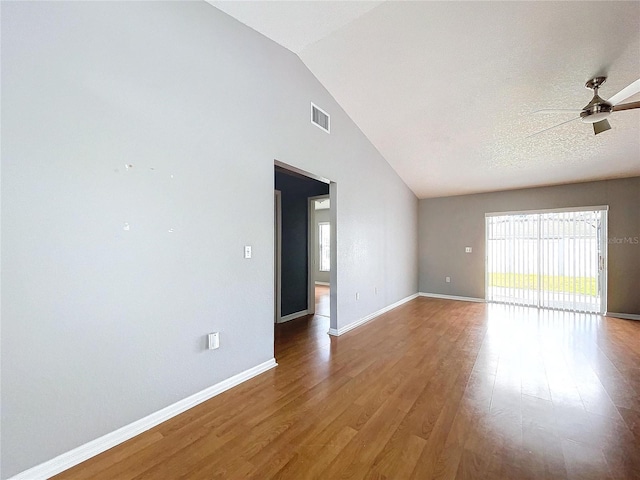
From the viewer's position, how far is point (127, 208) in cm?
186

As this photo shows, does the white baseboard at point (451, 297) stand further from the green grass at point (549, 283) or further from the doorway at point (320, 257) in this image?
the doorway at point (320, 257)

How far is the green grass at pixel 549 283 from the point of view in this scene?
5250mm

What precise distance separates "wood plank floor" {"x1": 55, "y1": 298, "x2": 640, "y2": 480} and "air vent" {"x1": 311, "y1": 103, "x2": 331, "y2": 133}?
2.87 meters

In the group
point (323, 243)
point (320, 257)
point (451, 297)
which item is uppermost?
point (323, 243)

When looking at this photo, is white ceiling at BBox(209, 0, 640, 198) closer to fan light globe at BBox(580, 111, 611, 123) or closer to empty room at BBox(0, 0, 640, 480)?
empty room at BBox(0, 0, 640, 480)

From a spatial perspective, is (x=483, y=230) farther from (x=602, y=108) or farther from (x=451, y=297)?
(x=602, y=108)

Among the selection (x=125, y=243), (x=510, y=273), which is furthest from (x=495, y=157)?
(x=125, y=243)

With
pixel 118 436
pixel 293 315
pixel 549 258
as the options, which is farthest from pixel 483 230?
pixel 118 436

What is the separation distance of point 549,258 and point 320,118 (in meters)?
5.50

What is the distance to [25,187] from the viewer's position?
1.48m

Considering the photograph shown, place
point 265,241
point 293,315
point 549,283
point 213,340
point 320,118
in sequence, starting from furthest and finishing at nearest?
point 549,283 < point 293,315 < point 320,118 < point 265,241 < point 213,340

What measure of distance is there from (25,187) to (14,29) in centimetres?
83

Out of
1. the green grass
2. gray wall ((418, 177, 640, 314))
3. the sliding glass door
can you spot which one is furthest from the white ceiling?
the green grass

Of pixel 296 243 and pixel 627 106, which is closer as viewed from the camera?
pixel 627 106
